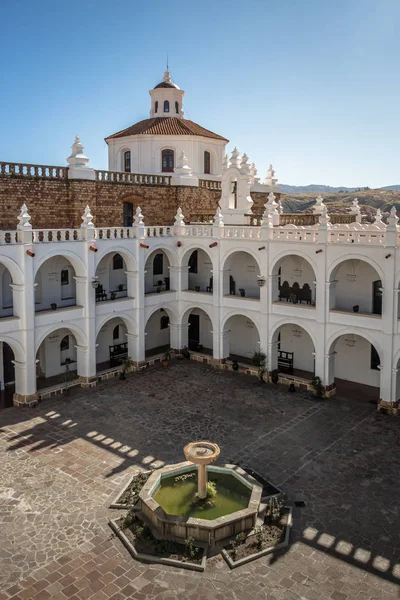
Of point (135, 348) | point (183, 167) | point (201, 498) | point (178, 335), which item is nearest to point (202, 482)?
point (201, 498)

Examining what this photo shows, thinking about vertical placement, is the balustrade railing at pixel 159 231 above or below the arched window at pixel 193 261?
above

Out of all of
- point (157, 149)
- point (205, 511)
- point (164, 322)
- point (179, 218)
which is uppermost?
point (157, 149)

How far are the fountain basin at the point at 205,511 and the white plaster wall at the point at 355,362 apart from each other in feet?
36.6

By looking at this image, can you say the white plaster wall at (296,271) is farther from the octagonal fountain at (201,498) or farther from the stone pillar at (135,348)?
the octagonal fountain at (201,498)

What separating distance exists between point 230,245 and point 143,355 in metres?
7.14

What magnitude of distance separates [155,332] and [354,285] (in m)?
11.9

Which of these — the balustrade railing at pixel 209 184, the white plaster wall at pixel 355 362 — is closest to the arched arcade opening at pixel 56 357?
the balustrade railing at pixel 209 184

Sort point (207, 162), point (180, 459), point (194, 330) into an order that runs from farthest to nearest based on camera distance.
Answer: point (207, 162)
point (194, 330)
point (180, 459)

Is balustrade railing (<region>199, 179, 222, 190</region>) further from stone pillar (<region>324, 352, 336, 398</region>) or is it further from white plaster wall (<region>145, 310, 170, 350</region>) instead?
stone pillar (<region>324, 352, 336, 398</region>)

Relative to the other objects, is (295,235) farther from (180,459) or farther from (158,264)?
(180,459)

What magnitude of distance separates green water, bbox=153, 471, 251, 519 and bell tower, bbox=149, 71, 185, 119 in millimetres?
26966

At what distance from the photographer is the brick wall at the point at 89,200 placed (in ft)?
74.3

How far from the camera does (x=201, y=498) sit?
13.5 meters

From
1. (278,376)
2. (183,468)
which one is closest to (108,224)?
(278,376)
